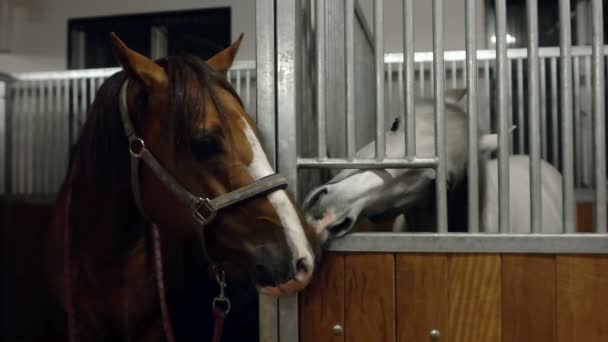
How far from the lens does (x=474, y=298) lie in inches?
21.9

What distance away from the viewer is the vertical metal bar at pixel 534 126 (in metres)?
0.56

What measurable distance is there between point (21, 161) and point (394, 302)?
2.38ft

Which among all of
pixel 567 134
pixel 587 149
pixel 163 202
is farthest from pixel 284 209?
pixel 587 149

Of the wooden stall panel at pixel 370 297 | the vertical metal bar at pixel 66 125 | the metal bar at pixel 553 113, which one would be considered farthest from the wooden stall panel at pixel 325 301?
the metal bar at pixel 553 113

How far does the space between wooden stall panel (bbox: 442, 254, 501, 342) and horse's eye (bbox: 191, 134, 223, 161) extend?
1.10ft

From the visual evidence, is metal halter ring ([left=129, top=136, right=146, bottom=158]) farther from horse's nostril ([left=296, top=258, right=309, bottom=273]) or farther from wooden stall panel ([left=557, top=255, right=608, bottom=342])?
wooden stall panel ([left=557, top=255, right=608, bottom=342])

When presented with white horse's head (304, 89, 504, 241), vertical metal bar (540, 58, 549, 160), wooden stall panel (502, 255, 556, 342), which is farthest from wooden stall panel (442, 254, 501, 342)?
vertical metal bar (540, 58, 549, 160)

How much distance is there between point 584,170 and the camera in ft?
4.03

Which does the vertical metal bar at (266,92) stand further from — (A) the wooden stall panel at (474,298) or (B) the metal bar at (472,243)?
(A) the wooden stall panel at (474,298)

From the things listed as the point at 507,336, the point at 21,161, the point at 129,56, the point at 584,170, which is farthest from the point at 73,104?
the point at 584,170

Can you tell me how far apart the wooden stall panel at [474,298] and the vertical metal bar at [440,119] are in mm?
55

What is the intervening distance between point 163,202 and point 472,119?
42 centimetres

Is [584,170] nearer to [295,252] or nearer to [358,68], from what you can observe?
[358,68]

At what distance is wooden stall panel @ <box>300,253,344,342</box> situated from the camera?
59 cm
